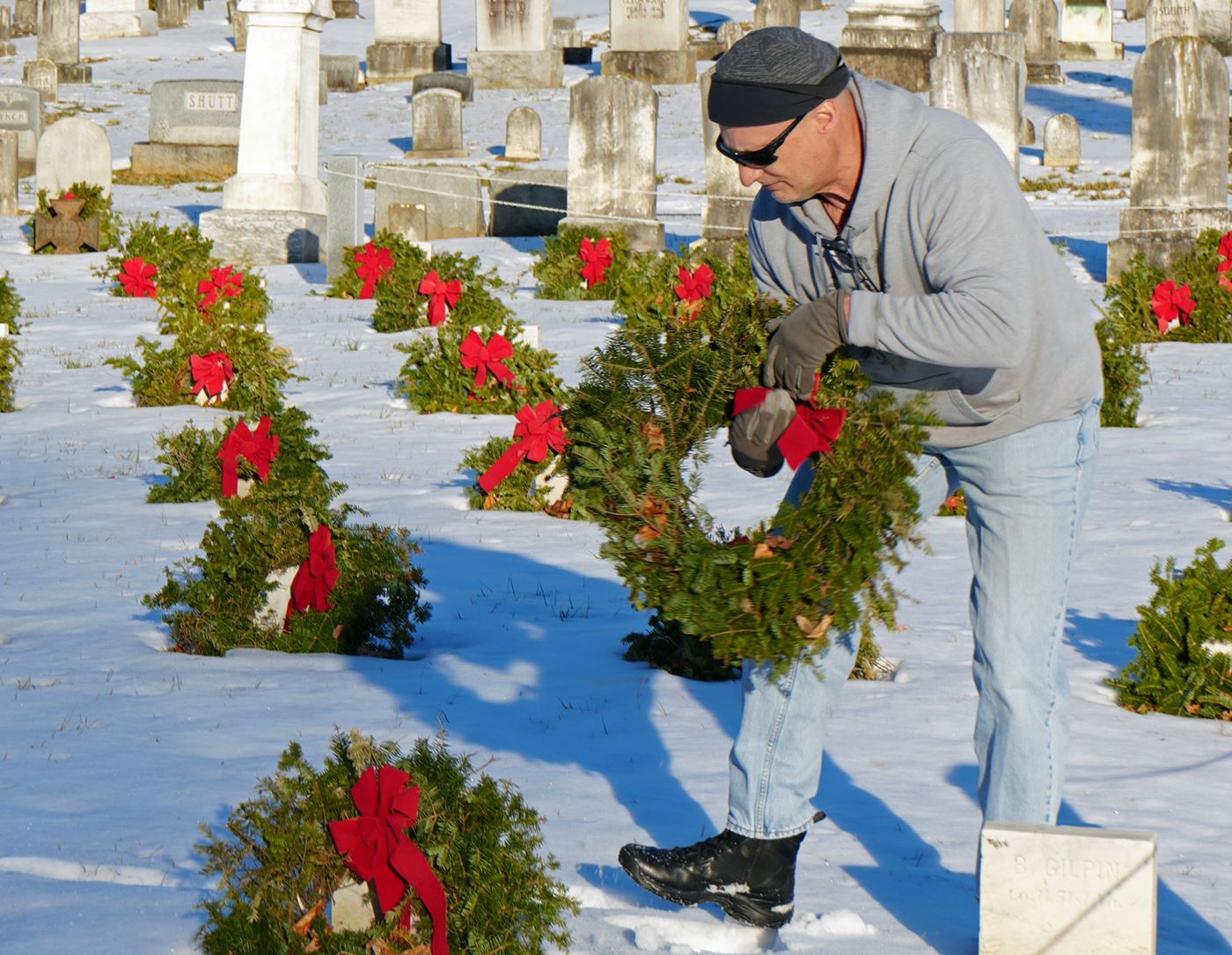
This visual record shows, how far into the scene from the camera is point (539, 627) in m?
5.45

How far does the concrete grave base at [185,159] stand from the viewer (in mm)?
22969

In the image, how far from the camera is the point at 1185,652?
4.65 m

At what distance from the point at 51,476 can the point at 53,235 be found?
9408 mm

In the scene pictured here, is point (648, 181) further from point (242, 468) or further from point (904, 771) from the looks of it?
point (904, 771)

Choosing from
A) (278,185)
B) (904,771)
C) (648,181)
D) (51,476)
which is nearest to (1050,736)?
(904,771)

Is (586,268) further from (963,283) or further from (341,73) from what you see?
(341,73)

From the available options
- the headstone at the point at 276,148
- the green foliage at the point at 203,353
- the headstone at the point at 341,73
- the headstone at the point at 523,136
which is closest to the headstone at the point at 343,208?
the headstone at the point at 276,148

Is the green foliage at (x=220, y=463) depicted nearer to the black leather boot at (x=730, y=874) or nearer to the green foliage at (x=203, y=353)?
the green foliage at (x=203, y=353)

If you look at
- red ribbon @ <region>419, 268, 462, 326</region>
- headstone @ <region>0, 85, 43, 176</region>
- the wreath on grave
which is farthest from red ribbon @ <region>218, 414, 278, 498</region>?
headstone @ <region>0, 85, 43, 176</region>

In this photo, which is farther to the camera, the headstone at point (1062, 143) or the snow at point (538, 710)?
the headstone at point (1062, 143)

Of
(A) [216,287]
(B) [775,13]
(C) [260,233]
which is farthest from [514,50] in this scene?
(A) [216,287]

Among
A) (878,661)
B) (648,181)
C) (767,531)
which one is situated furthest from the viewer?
(648,181)

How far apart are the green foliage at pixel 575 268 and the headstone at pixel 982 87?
10.6 ft

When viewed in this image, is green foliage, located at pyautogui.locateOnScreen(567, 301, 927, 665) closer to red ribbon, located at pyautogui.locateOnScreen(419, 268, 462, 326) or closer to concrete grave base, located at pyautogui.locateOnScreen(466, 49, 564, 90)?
red ribbon, located at pyautogui.locateOnScreen(419, 268, 462, 326)
